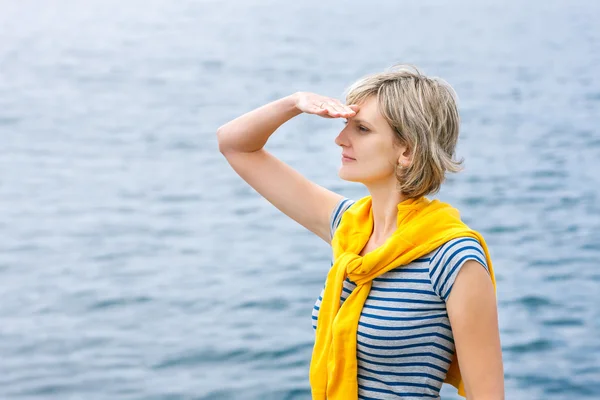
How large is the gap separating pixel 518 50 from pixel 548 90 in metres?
3.37

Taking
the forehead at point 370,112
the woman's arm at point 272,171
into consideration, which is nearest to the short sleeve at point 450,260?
the forehead at point 370,112

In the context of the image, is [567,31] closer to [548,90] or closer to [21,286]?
[548,90]

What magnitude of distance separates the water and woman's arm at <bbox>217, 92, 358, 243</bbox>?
10.1ft

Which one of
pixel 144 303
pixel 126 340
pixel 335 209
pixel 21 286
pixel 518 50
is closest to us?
pixel 335 209

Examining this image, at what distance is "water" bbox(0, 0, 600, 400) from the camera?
612 cm

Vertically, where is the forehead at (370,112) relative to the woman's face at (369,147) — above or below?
above

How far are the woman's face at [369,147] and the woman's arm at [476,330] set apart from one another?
1.06 feet

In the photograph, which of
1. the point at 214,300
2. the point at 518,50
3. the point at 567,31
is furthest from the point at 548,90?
the point at 214,300

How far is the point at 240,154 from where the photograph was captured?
2.67 m

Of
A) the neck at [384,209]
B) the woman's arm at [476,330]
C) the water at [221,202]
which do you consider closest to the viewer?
the woman's arm at [476,330]

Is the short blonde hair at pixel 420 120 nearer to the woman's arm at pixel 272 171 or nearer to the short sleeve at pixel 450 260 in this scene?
the short sleeve at pixel 450 260

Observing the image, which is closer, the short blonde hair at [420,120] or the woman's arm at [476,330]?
the woman's arm at [476,330]

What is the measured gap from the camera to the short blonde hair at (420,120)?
2.20m

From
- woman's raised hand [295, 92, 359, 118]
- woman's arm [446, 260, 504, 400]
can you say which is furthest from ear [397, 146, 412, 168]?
woman's arm [446, 260, 504, 400]
